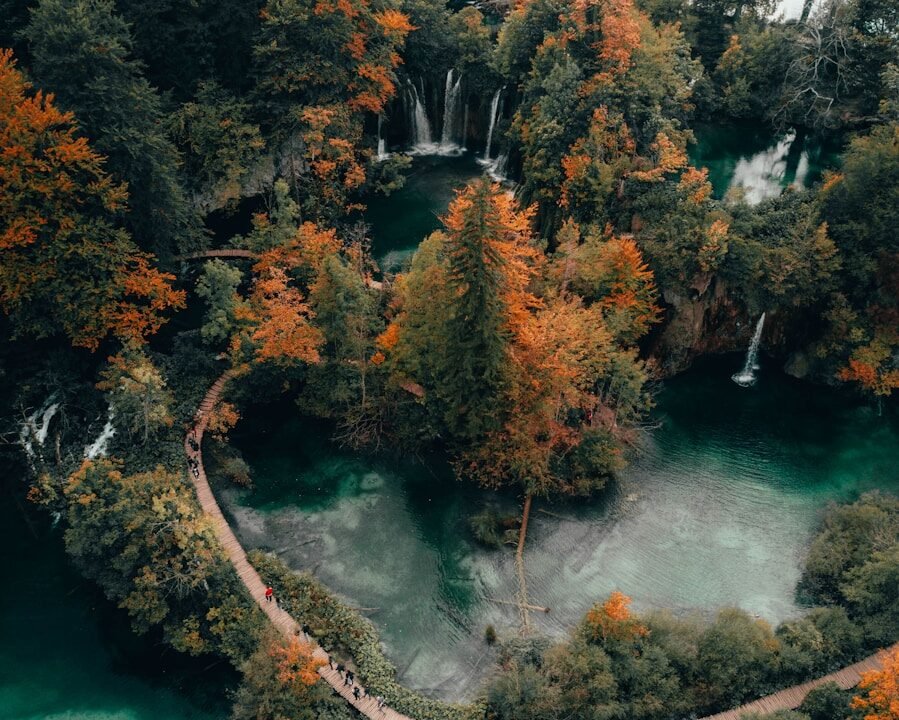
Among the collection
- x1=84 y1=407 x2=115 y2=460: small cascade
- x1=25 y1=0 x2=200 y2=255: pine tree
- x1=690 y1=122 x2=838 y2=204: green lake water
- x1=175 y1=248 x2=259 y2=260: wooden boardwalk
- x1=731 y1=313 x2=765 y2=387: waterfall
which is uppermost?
x1=25 y1=0 x2=200 y2=255: pine tree

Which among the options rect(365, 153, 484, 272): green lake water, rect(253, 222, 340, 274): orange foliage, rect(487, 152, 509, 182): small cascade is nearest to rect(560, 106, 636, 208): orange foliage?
rect(365, 153, 484, 272): green lake water

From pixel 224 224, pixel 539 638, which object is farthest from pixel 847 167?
pixel 224 224

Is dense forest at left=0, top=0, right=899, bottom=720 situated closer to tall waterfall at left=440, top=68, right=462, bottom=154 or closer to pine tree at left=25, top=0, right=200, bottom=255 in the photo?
pine tree at left=25, top=0, right=200, bottom=255

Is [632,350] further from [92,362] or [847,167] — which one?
[92,362]

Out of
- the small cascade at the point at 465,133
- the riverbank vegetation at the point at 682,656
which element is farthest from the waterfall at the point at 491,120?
the riverbank vegetation at the point at 682,656

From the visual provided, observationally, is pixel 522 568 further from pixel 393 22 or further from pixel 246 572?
pixel 393 22

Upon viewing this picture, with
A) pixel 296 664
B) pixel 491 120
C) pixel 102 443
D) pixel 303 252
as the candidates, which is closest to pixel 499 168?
pixel 491 120
